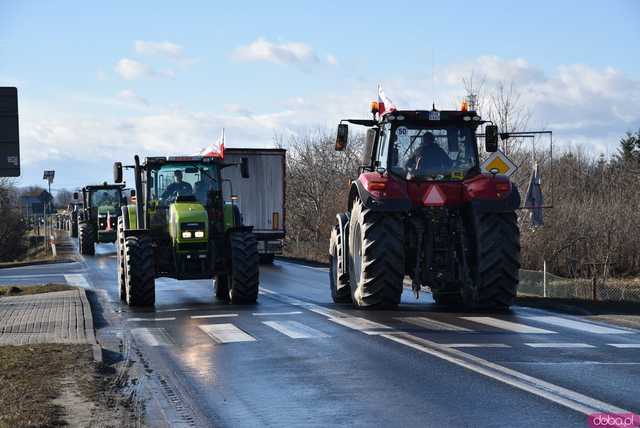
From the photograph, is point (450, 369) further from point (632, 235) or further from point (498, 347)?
Answer: point (632, 235)

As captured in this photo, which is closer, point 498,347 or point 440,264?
point 498,347

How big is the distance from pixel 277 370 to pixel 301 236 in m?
50.9

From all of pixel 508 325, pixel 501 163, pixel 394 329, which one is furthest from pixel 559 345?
pixel 501 163

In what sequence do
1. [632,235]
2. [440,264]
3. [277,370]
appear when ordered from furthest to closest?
[632,235]
[440,264]
[277,370]

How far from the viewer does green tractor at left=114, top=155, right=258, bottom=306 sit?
1973 centimetres

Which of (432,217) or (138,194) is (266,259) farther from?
(432,217)

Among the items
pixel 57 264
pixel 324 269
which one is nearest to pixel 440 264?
pixel 324 269

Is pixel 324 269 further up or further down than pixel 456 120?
further down

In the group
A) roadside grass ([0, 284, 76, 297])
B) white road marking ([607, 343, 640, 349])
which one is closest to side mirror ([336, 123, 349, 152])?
white road marking ([607, 343, 640, 349])

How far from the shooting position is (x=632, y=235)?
1750 inches

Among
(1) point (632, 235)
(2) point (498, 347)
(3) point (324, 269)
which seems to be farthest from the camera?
(1) point (632, 235)

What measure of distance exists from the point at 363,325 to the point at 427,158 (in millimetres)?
3674

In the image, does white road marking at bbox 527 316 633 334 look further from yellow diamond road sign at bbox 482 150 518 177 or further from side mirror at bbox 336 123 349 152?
yellow diamond road sign at bbox 482 150 518 177

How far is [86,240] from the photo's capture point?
4841 cm
